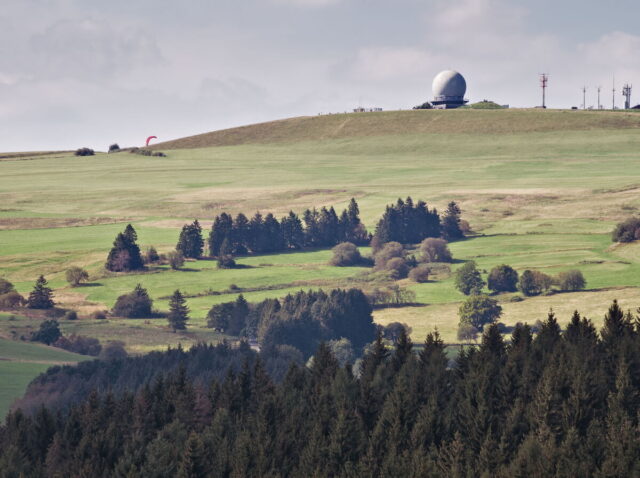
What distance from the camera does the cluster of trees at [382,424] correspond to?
9925cm

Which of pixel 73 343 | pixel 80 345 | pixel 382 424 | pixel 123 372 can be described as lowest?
pixel 123 372

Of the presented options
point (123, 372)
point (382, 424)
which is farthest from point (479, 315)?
point (382, 424)

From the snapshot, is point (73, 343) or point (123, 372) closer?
point (123, 372)

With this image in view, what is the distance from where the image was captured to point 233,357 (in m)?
183

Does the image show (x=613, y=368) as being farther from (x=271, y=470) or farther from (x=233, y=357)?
(x=233, y=357)

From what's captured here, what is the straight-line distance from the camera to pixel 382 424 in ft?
361

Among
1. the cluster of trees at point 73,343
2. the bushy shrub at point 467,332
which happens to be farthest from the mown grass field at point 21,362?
the bushy shrub at point 467,332

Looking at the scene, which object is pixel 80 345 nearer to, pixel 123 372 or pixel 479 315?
pixel 123 372

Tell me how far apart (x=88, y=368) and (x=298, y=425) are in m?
71.1

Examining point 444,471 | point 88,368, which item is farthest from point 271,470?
point 88,368

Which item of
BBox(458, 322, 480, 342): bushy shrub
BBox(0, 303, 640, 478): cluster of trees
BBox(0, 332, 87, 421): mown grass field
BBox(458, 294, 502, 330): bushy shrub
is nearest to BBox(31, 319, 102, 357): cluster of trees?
BBox(0, 332, 87, 421): mown grass field

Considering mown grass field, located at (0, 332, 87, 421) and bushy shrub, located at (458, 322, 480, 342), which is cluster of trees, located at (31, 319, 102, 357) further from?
bushy shrub, located at (458, 322, 480, 342)

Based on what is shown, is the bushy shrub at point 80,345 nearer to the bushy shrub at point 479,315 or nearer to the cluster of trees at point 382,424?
the bushy shrub at point 479,315

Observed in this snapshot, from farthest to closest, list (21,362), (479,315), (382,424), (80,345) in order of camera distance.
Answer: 1. (80,345)
2. (479,315)
3. (21,362)
4. (382,424)
